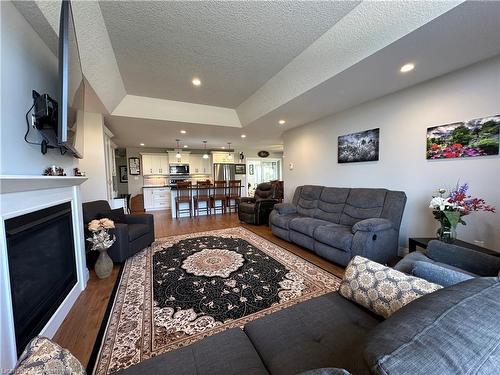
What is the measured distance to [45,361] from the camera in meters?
0.61

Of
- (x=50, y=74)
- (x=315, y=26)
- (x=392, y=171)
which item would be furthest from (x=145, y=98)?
(x=392, y=171)

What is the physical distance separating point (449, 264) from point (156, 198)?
7953mm

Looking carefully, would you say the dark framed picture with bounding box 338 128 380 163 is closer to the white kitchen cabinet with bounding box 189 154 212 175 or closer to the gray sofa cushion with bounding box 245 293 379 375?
the gray sofa cushion with bounding box 245 293 379 375

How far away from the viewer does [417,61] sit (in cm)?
213

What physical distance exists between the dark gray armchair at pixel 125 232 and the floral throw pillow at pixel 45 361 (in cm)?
241

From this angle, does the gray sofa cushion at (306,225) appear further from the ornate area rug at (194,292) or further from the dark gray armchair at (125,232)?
the dark gray armchair at (125,232)

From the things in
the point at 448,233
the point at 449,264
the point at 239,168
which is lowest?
the point at 449,264

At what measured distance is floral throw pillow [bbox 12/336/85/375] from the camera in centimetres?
59

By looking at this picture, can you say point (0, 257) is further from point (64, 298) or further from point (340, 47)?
point (340, 47)

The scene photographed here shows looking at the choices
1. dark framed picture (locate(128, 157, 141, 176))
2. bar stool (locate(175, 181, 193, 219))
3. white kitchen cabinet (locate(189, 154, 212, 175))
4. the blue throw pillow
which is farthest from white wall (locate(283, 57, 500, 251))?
dark framed picture (locate(128, 157, 141, 176))

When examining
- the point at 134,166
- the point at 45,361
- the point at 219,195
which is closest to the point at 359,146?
the point at 45,361

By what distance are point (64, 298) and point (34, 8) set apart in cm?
233

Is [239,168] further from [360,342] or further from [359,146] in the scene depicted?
[360,342]

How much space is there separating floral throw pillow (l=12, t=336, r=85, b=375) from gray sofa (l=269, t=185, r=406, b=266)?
263 cm
